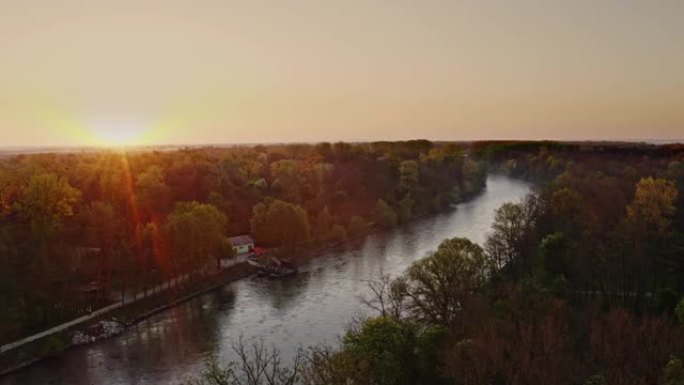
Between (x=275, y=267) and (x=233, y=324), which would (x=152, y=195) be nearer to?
(x=275, y=267)

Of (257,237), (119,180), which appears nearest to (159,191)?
(119,180)

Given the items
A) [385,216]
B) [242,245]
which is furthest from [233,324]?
[385,216]

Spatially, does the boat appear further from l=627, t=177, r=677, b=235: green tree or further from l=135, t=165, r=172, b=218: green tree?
l=627, t=177, r=677, b=235: green tree

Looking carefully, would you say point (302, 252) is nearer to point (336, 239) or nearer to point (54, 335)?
point (336, 239)

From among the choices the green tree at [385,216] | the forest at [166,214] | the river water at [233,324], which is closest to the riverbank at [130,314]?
the river water at [233,324]

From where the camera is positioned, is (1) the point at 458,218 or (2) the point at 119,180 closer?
(2) the point at 119,180

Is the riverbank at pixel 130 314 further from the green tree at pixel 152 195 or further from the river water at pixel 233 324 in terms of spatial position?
the green tree at pixel 152 195

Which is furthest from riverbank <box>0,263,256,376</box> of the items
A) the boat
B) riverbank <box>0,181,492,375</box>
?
the boat
